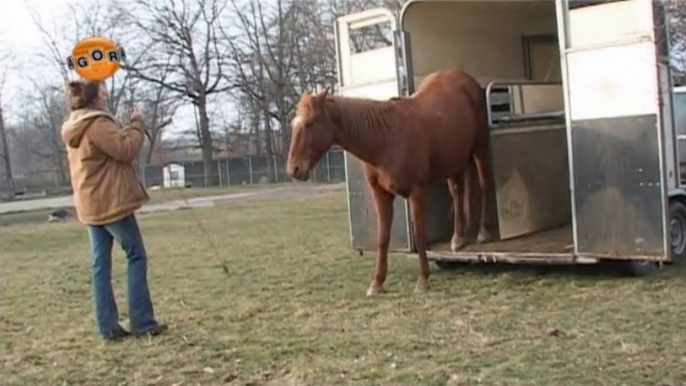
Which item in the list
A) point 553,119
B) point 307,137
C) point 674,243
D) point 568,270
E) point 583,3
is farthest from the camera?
point 553,119

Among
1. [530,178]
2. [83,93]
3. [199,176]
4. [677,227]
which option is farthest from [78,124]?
[199,176]

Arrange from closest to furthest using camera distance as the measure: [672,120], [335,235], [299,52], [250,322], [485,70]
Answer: [250,322] → [672,120] → [485,70] → [335,235] → [299,52]

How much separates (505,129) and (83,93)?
415 centimetres

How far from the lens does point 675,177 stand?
7.17m

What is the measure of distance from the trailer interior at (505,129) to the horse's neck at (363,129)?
1343 millimetres

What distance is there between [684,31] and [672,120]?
173 cm

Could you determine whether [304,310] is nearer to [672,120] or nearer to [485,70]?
[672,120]

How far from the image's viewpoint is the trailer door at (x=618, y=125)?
680 centimetres

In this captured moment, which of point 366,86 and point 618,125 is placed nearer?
point 618,125

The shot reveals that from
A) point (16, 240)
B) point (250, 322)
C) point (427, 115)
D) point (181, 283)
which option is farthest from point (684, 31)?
point (16, 240)

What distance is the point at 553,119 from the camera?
30.1 feet

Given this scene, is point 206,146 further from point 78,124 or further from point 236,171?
point 78,124

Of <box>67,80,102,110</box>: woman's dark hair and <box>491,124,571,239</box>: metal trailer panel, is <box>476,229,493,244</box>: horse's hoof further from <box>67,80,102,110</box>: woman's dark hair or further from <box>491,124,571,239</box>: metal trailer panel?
<box>67,80,102,110</box>: woman's dark hair

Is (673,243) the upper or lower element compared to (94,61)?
lower
